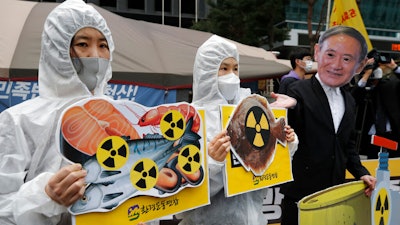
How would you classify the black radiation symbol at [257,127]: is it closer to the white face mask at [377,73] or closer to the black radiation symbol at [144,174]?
the black radiation symbol at [144,174]

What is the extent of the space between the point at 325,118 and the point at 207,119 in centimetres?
68

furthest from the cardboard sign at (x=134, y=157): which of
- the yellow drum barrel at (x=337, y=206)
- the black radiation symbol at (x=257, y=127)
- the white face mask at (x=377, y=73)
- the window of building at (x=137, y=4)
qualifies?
the window of building at (x=137, y=4)

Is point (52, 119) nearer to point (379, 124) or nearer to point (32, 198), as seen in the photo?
point (32, 198)

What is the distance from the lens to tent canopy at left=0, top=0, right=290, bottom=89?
15.1ft

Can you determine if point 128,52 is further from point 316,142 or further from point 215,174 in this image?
point 215,174

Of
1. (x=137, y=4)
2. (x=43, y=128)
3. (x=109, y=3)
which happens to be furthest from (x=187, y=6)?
(x=43, y=128)

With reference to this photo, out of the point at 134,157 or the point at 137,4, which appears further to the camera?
the point at 137,4

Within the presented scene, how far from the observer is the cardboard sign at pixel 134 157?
45.1 inches

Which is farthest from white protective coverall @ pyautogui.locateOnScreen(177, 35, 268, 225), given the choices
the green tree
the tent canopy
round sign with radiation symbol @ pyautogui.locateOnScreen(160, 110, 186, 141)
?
the green tree

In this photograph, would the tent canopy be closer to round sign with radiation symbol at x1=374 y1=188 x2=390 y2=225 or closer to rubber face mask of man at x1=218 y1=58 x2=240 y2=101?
rubber face mask of man at x1=218 y1=58 x2=240 y2=101

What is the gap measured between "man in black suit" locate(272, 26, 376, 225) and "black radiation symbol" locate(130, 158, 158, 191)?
101cm

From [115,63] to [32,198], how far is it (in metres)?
4.19

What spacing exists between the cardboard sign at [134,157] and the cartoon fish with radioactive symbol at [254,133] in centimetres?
21

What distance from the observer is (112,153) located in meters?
1.22
